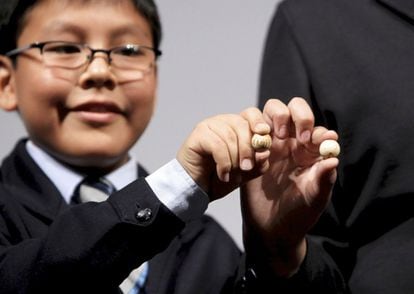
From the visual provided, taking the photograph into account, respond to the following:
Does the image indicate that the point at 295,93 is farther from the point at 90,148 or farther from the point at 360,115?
the point at 90,148

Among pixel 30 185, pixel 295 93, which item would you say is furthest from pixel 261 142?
pixel 30 185

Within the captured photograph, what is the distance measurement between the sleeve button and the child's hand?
0.15ft

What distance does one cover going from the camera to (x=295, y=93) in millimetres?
896

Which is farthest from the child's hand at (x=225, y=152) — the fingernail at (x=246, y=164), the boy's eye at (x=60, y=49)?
the boy's eye at (x=60, y=49)

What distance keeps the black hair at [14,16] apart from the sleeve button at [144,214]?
0.32m

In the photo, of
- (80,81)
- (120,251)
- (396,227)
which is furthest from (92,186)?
(396,227)

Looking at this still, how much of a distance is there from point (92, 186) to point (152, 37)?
19 cm

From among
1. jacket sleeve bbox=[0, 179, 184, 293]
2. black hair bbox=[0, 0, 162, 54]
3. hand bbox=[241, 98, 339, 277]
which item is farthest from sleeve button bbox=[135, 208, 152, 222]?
black hair bbox=[0, 0, 162, 54]

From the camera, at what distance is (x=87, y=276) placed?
2.39 ft

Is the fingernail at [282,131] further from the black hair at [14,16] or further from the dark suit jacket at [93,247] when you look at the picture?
the black hair at [14,16]

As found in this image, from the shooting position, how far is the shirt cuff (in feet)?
2.41

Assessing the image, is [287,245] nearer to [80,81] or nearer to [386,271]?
[386,271]

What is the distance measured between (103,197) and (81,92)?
114 mm

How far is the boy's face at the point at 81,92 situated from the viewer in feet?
2.94
